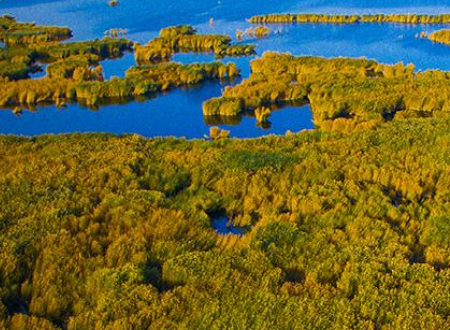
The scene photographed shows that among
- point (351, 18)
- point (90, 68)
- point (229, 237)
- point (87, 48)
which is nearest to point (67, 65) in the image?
point (90, 68)

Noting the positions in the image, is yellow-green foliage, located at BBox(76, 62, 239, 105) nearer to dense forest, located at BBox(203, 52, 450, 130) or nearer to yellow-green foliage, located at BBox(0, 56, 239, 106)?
yellow-green foliage, located at BBox(0, 56, 239, 106)

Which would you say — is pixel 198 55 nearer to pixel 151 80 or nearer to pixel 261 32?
pixel 261 32

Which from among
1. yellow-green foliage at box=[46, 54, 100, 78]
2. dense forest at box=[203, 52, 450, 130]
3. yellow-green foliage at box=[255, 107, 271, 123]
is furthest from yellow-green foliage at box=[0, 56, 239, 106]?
yellow-green foliage at box=[255, 107, 271, 123]

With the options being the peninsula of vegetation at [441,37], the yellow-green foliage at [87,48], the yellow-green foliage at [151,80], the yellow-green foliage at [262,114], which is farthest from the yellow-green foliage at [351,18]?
the yellow-green foliage at [262,114]

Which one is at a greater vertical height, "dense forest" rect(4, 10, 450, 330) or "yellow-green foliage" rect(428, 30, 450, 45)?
"yellow-green foliage" rect(428, 30, 450, 45)

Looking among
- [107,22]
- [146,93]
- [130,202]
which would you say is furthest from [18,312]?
[107,22]

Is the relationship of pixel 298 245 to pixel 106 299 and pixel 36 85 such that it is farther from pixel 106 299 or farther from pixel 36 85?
pixel 36 85

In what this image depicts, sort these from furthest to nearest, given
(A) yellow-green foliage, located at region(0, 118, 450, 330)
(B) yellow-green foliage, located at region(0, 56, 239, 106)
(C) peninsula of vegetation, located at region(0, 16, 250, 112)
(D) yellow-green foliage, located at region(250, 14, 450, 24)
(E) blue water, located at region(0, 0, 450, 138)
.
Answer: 1. (D) yellow-green foliage, located at region(250, 14, 450, 24)
2. (C) peninsula of vegetation, located at region(0, 16, 250, 112)
3. (B) yellow-green foliage, located at region(0, 56, 239, 106)
4. (E) blue water, located at region(0, 0, 450, 138)
5. (A) yellow-green foliage, located at region(0, 118, 450, 330)

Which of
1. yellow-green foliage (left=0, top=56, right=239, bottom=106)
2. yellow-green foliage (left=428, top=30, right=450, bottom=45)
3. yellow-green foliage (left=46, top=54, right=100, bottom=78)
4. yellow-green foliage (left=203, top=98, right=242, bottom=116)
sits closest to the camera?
yellow-green foliage (left=203, top=98, right=242, bottom=116)
